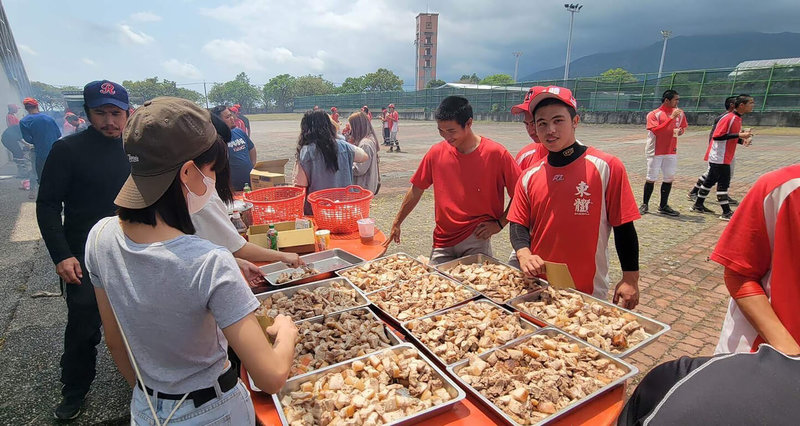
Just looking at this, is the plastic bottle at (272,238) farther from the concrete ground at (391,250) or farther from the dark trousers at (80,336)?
the concrete ground at (391,250)

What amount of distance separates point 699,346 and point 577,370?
8.77ft

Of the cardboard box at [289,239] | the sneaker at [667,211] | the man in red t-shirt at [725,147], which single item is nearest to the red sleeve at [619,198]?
the cardboard box at [289,239]

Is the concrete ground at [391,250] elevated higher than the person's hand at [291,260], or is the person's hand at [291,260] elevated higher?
the person's hand at [291,260]

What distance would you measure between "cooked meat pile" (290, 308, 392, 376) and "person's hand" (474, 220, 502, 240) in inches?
51.4

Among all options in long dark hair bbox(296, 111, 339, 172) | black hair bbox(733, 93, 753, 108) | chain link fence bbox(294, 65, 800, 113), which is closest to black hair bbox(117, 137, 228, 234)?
long dark hair bbox(296, 111, 339, 172)

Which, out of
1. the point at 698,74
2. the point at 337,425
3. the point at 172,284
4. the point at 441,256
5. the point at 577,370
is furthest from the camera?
the point at 698,74

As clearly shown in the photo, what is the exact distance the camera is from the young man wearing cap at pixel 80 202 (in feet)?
8.34

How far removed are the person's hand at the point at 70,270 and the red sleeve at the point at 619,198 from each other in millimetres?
3381

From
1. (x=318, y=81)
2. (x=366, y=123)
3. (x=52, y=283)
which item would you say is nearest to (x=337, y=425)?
(x=366, y=123)

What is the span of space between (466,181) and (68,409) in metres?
3.37

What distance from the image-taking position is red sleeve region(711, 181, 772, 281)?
1484mm

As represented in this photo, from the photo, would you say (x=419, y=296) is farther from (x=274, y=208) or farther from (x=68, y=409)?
(x=68, y=409)

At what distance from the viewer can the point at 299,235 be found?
123 inches

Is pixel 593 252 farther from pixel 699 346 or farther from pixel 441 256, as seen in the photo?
pixel 699 346
